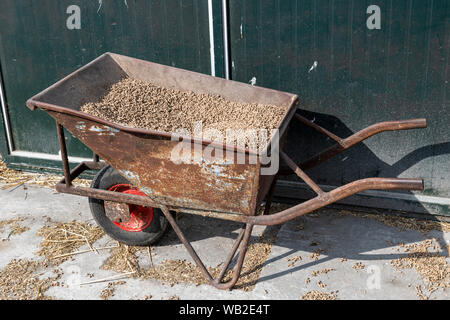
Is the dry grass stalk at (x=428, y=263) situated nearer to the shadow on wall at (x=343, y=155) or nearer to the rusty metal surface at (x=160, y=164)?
the shadow on wall at (x=343, y=155)

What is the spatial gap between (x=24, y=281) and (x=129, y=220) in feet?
2.80

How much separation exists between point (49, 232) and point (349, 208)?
255 centimetres

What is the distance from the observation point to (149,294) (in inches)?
139

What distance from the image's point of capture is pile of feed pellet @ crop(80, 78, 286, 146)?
12.0 feet

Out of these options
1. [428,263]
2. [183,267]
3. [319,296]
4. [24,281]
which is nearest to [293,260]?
[319,296]

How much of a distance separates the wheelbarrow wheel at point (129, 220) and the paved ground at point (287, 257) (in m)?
0.14

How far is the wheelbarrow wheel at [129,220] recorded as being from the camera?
3904mm

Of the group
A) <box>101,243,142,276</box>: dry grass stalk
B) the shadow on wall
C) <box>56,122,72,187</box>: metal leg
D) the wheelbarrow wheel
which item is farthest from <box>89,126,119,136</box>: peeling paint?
the shadow on wall

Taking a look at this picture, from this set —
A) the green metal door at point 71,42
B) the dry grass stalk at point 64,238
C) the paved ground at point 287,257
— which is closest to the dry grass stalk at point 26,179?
the green metal door at point 71,42

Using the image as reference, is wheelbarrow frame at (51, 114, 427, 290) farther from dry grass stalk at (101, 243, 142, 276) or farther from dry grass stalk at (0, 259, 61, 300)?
dry grass stalk at (0, 259, 61, 300)

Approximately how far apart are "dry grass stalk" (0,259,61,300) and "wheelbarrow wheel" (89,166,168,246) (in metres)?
0.51
